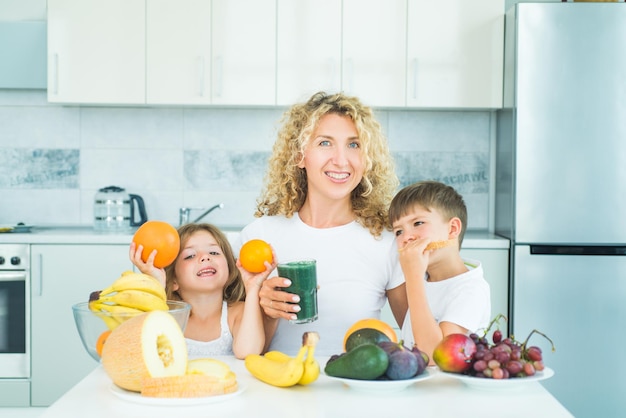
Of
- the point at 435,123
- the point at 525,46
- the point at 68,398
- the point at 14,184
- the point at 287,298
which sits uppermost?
the point at 525,46

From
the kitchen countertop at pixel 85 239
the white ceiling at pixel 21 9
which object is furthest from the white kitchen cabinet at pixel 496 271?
the white ceiling at pixel 21 9

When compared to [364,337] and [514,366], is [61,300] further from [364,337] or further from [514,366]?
[514,366]

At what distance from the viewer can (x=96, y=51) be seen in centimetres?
358

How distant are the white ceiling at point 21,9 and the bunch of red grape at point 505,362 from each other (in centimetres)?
336

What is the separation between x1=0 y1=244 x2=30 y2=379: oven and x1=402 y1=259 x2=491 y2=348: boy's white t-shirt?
2086mm

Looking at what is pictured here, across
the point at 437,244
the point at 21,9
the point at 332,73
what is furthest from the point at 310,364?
the point at 21,9

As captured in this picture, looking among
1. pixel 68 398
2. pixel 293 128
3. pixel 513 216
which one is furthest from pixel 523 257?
pixel 68 398

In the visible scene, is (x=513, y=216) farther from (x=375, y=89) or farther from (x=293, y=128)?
(x=293, y=128)

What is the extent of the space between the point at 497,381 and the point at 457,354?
79mm

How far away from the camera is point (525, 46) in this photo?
11.0 feet

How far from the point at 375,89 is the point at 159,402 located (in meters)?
2.61

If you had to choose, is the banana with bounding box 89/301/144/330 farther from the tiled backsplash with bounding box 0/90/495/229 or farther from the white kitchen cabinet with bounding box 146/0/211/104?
the tiled backsplash with bounding box 0/90/495/229

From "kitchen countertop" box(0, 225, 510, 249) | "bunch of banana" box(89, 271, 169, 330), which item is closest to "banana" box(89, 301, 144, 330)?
"bunch of banana" box(89, 271, 169, 330)

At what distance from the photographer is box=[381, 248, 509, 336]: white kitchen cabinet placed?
3352 millimetres
